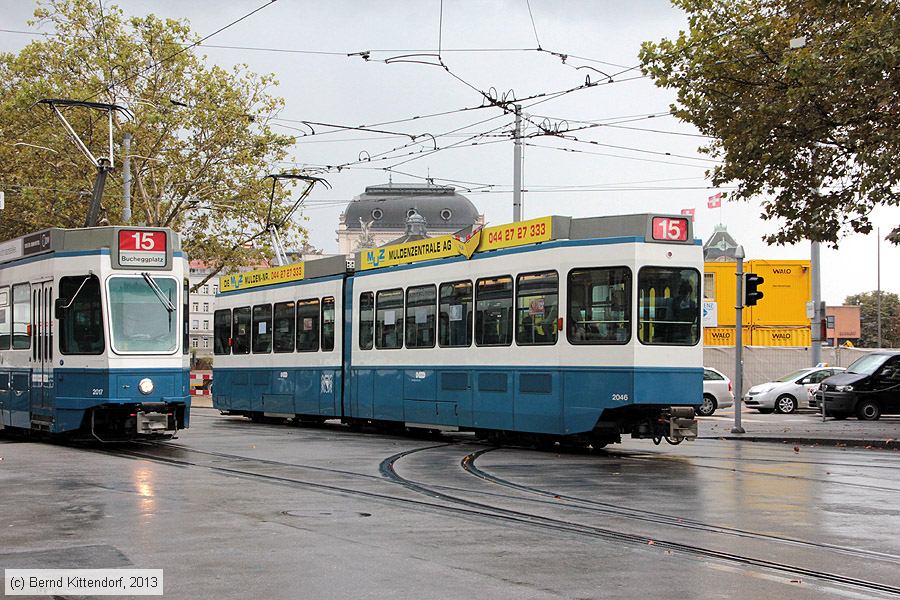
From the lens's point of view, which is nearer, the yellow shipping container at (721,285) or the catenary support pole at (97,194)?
the catenary support pole at (97,194)

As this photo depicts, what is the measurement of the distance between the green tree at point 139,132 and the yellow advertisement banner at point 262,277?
12.1 m

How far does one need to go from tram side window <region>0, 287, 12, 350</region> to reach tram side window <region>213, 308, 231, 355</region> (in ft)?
31.5

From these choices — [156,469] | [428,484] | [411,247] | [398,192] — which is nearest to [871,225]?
[411,247]

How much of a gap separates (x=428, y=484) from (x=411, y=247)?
951cm

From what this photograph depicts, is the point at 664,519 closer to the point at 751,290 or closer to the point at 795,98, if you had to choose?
the point at 795,98

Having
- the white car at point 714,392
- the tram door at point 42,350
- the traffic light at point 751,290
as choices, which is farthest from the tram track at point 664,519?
the white car at point 714,392

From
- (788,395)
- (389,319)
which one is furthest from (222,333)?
(788,395)

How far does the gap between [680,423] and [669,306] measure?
1.69 metres

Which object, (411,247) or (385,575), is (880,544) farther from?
(411,247)

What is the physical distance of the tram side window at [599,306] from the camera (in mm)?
17594

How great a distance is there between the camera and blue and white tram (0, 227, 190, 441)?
59.6 feet

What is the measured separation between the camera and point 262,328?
1132 inches

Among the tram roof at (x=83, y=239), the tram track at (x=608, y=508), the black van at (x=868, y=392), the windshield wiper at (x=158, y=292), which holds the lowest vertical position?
the tram track at (x=608, y=508)

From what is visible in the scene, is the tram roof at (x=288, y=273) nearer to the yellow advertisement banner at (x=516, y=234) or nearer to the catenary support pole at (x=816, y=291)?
the yellow advertisement banner at (x=516, y=234)
